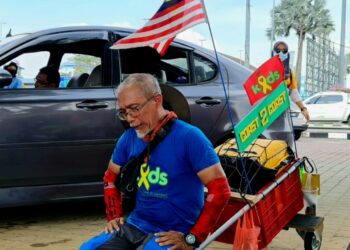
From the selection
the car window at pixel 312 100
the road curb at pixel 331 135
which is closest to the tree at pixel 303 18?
the car window at pixel 312 100

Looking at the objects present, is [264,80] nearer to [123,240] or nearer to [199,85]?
[123,240]

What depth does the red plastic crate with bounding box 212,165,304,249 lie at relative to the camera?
10.3 feet

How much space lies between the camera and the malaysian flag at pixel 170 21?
10.3 ft

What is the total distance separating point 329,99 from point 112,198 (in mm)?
21899

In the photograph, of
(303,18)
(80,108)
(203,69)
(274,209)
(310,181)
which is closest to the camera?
(274,209)

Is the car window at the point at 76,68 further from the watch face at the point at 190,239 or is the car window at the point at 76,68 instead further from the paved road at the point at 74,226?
the watch face at the point at 190,239

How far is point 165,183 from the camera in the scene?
2486 millimetres

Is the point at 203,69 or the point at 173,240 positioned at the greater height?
the point at 203,69

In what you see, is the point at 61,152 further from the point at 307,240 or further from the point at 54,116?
the point at 307,240

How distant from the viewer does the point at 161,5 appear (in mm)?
3236

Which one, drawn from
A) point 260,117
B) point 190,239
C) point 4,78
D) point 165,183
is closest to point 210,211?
point 190,239

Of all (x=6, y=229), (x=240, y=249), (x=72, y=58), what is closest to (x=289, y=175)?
(x=240, y=249)

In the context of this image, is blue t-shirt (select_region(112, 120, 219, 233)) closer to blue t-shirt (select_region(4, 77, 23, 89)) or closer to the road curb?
blue t-shirt (select_region(4, 77, 23, 89))

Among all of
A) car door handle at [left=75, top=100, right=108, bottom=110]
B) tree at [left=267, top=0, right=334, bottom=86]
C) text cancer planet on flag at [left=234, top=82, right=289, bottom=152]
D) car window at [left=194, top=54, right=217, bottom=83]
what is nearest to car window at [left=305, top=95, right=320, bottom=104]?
car window at [left=194, top=54, right=217, bottom=83]
